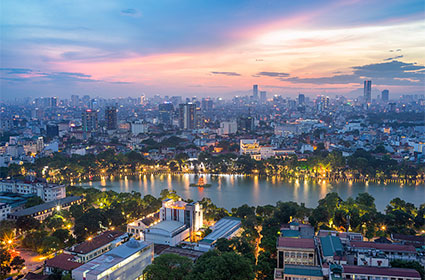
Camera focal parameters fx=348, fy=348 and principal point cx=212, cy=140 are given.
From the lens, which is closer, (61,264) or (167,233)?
(61,264)

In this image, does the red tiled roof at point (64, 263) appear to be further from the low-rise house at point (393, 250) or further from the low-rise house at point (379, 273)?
the low-rise house at point (393, 250)

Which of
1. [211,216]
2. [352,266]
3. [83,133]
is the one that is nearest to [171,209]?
[211,216]

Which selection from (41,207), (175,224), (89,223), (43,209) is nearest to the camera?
(175,224)

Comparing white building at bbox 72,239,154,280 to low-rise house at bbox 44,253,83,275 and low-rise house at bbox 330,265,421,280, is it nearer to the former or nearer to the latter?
low-rise house at bbox 44,253,83,275

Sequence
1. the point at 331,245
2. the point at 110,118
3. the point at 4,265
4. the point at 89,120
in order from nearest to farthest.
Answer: the point at 331,245, the point at 4,265, the point at 89,120, the point at 110,118

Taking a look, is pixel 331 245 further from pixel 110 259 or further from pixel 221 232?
pixel 110 259

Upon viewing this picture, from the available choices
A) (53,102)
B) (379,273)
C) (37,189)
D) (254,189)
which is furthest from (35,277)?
(53,102)

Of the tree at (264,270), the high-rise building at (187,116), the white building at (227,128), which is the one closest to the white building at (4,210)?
the tree at (264,270)

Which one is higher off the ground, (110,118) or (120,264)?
(110,118)
